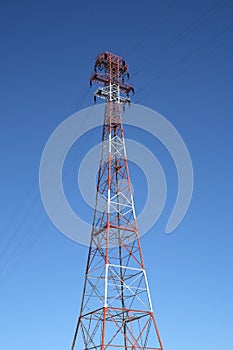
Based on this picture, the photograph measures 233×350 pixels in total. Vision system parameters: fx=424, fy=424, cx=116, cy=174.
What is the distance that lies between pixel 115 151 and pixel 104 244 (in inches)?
325

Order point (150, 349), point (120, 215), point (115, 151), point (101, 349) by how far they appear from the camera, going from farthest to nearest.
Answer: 1. point (115, 151)
2. point (120, 215)
3. point (150, 349)
4. point (101, 349)

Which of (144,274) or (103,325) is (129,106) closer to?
(144,274)

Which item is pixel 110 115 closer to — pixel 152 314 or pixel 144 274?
pixel 144 274

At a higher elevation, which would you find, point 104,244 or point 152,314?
point 104,244

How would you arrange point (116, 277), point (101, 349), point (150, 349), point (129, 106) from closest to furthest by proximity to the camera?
1. point (101, 349)
2. point (150, 349)
3. point (116, 277)
4. point (129, 106)

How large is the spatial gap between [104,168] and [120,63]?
35.4 ft

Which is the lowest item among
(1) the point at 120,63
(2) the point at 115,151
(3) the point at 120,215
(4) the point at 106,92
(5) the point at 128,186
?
(3) the point at 120,215

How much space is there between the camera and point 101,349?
25.7 metres

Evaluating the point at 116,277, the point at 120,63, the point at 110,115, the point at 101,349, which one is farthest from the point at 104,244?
the point at 120,63

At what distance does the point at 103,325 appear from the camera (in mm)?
26531

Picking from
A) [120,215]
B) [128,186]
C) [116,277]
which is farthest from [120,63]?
[116,277]

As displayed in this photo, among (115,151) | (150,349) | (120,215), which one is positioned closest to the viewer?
(150,349)

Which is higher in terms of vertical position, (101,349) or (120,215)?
(120,215)

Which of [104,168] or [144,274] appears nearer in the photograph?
[144,274]
